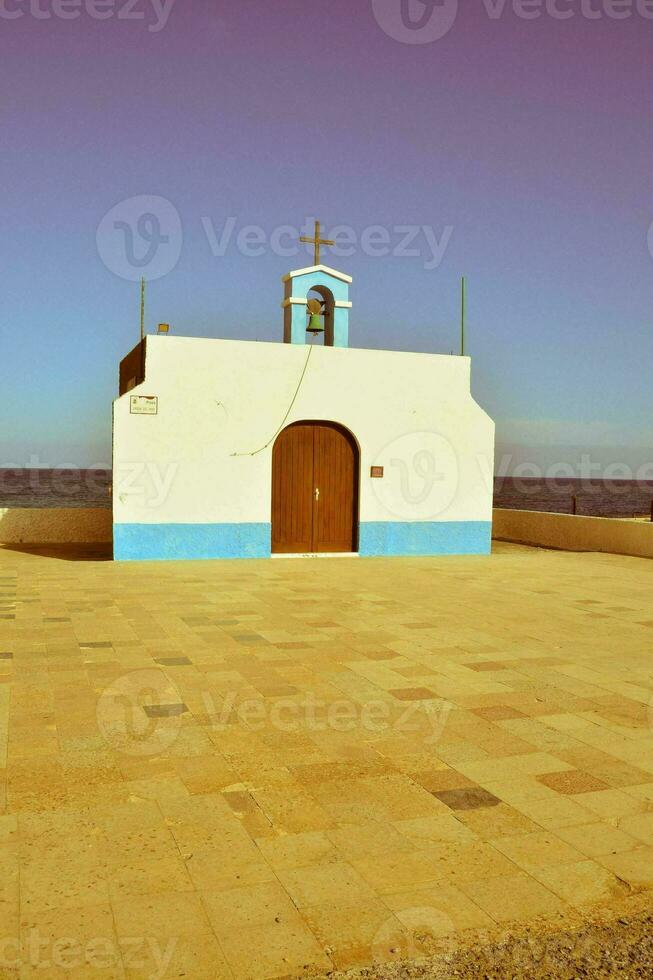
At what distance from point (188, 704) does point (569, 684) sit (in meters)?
2.89

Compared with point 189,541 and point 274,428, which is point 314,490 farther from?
point 189,541

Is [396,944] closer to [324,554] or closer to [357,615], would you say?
[357,615]

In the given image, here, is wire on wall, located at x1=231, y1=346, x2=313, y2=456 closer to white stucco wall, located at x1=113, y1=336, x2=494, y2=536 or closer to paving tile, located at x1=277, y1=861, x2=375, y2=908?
white stucco wall, located at x1=113, y1=336, x2=494, y2=536

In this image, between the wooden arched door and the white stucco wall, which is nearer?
the white stucco wall

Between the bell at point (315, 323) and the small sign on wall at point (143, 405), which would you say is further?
the bell at point (315, 323)

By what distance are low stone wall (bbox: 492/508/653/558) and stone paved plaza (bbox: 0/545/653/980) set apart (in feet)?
26.4

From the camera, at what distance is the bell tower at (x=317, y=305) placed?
15227 mm

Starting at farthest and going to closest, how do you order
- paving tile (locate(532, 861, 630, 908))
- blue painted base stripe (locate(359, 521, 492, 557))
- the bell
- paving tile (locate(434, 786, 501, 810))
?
blue painted base stripe (locate(359, 521, 492, 557)) → the bell → paving tile (locate(434, 786, 501, 810)) → paving tile (locate(532, 861, 630, 908))

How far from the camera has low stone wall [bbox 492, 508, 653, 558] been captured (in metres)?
16.4

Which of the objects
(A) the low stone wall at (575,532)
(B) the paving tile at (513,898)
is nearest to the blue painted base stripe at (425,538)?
(A) the low stone wall at (575,532)

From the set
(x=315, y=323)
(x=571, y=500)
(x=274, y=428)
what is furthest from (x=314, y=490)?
(x=571, y=500)

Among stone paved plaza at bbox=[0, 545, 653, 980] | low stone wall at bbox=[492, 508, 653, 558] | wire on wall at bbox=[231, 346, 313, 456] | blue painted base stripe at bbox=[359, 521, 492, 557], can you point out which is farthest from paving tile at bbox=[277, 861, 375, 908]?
low stone wall at bbox=[492, 508, 653, 558]

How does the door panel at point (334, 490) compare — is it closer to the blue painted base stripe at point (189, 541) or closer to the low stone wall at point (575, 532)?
the blue painted base stripe at point (189, 541)

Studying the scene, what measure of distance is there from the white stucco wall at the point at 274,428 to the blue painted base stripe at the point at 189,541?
0.52 feet
